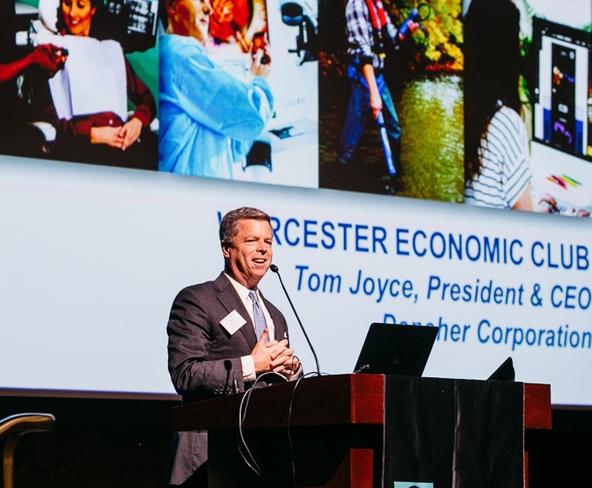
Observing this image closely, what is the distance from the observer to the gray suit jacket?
306cm

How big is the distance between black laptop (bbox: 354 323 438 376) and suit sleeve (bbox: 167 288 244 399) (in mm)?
332

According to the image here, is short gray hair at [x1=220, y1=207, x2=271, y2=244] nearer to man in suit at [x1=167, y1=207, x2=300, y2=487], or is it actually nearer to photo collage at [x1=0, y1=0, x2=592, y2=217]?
man in suit at [x1=167, y1=207, x2=300, y2=487]

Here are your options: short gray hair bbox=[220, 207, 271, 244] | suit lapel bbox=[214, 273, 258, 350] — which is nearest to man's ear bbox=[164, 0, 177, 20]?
short gray hair bbox=[220, 207, 271, 244]

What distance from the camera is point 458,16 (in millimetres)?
→ 5004

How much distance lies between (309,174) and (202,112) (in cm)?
50

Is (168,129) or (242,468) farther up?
(168,129)

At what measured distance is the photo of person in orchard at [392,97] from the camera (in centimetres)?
465

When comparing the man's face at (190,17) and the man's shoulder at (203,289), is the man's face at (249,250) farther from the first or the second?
the man's face at (190,17)

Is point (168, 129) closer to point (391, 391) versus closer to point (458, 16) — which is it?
point (458, 16)

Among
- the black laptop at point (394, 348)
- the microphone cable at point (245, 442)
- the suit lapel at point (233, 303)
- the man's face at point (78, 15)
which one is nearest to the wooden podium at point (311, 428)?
the microphone cable at point (245, 442)

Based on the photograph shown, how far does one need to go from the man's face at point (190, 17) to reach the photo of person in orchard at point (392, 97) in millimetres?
522

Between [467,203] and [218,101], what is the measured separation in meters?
1.20

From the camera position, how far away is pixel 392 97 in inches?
189

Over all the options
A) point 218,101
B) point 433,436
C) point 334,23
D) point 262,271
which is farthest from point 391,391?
point 334,23
